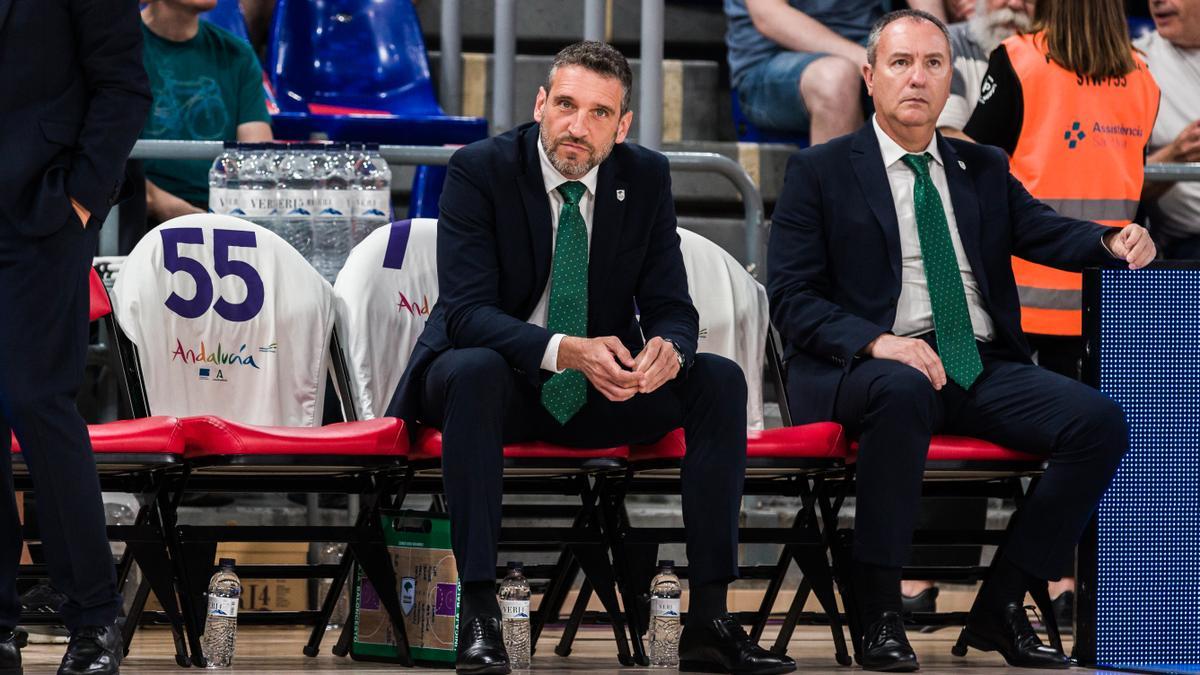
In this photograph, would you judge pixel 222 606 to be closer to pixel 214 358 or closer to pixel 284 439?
pixel 284 439

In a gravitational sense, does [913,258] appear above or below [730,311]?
above

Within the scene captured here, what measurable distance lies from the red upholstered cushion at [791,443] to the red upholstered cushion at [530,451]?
11 centimetres

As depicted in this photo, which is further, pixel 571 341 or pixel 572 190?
pixel 572 190

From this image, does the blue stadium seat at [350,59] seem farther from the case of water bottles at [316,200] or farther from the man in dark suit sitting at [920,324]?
the man in dark suit sitting at [920,324]

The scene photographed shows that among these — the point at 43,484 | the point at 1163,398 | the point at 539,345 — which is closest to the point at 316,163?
the point at 539,345


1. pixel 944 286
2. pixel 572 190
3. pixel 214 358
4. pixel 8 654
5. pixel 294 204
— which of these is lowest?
pixel 8 654

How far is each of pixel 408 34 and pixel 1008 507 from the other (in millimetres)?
3022

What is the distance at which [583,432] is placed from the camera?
3.96 meters

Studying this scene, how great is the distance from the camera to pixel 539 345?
3.85 metres

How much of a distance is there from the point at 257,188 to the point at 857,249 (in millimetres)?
2025

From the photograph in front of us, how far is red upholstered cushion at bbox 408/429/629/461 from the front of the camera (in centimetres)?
391

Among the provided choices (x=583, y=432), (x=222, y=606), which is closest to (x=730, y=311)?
(x=583, y=432)

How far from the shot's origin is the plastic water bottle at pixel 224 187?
17.5 feet

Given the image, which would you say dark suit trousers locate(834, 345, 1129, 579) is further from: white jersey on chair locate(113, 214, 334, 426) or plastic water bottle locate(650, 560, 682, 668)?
white jersey on chair locate(113, 214, 334, 426)
